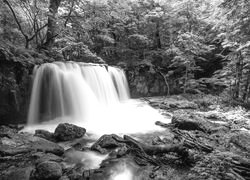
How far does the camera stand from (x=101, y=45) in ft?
52.3

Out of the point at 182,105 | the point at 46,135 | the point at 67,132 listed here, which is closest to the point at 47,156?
the point at 67,132

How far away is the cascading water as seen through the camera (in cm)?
748

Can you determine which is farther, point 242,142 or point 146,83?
point 146,83

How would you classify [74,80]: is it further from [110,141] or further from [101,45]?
[101,45]

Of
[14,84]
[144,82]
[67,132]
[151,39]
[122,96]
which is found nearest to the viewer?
[67,132]

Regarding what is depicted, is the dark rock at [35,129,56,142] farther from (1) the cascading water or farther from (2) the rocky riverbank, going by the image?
(1) the cascading water

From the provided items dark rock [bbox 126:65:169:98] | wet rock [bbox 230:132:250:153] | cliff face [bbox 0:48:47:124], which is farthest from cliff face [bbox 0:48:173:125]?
wet rock [bbox 230:132:250:153]

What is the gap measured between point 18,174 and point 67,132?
81.7 inches

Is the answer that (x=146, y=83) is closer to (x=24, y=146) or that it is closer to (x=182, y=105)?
(x=182, y=105)

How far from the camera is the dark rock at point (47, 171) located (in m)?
3.16

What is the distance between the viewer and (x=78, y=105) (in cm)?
856

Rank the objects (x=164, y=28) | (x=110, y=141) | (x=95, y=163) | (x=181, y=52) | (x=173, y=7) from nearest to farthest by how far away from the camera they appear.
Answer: (x=95, y=163) < (x=110, y=141) < (x=181, y=52) < (x=173, y=7) < (x=164, y=28)

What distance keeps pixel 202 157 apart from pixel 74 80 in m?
7.02

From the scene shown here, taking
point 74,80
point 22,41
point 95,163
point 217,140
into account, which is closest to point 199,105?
point 217,140
